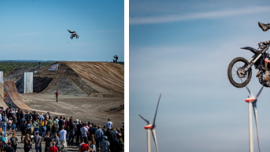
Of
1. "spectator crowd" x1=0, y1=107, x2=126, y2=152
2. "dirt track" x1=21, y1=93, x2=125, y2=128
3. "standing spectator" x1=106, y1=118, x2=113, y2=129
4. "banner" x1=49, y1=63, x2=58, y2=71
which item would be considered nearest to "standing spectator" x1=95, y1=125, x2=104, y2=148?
"spectator crowd" x1=0, y1=107, x2=126, y2=152

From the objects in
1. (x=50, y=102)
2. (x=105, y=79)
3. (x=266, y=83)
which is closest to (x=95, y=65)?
(x=105, y=79)

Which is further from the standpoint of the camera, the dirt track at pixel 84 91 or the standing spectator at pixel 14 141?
the dirt track at pixel 84 91

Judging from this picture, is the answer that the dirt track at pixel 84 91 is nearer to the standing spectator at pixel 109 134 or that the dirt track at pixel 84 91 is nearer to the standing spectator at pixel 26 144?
the standing spectator at pixel 109 134

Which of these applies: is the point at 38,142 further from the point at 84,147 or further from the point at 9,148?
the point at 84,147

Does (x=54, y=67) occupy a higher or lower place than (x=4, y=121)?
higher

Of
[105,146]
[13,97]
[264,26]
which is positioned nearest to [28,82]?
[13,97]

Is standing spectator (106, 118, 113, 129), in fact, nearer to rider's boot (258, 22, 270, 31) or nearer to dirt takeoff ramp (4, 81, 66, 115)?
dirt takeoff ramp (4, 81, 66, 115)

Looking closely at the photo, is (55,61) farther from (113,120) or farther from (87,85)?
(113,120)

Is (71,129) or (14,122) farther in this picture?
(14,122)

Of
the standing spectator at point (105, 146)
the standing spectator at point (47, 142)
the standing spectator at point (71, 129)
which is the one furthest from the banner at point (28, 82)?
the standing spectator at point (105, 146)

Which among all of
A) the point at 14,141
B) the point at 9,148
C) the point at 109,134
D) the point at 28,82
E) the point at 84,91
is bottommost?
the point at 9,148

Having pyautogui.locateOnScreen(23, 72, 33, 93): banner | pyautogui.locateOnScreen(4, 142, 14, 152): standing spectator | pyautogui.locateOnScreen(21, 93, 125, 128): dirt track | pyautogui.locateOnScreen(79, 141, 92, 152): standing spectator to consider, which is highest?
pyautogui.locateOnScreen(23, 72, 33, 93): banner
